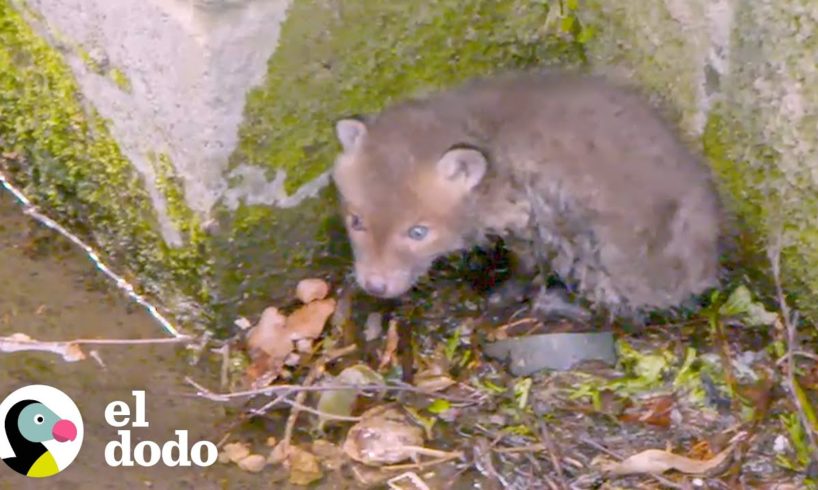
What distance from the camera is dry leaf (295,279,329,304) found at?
338 cm

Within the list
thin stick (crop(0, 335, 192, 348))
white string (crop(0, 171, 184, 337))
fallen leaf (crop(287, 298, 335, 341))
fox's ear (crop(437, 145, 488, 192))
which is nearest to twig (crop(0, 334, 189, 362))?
thin stick (crop(0, 335, 192, 348))

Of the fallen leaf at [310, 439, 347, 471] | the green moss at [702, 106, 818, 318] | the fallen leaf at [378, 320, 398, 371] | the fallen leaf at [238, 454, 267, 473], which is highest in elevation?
the green moss at [702, 106, 818, 318]

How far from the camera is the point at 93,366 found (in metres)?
3.29

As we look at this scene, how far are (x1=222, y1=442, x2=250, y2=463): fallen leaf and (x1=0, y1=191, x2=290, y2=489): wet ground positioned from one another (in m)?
0.03

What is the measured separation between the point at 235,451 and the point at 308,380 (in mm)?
292

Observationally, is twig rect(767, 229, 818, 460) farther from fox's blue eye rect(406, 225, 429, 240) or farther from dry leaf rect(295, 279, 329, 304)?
dry leaf rect(295, 279, 329, 304)

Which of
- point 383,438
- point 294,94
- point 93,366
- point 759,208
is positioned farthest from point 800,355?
point 93,366

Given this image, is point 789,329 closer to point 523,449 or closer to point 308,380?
point 523,449

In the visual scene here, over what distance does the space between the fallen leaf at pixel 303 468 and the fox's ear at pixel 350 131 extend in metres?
0.81

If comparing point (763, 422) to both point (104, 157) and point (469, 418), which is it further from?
point (104, 157)

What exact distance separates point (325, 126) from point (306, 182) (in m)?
0.17

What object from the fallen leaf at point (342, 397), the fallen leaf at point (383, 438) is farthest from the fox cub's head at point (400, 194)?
the fallen leaf at point (383, 438)

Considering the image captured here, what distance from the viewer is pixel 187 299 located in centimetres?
339

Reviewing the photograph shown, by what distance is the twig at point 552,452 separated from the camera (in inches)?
115
